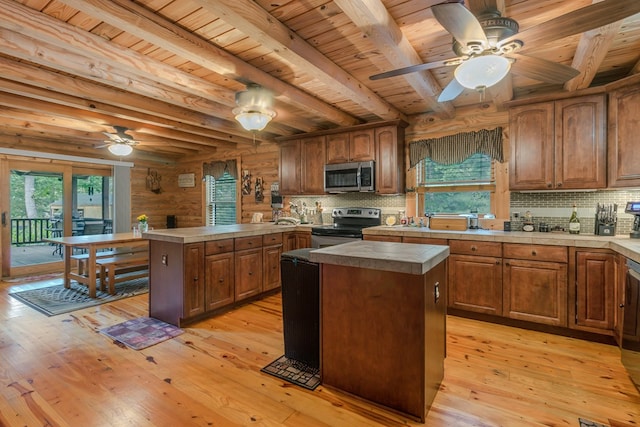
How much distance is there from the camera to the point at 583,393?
200cm

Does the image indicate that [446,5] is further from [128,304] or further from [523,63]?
[128,304]

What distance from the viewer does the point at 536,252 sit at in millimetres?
2896

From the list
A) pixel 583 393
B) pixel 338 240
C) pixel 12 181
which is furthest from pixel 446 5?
pixel 12 181

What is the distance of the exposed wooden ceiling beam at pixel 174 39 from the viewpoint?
179cm

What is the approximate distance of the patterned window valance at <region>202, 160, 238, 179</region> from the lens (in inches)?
241

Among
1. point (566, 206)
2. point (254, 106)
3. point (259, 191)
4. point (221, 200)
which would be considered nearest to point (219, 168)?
point (221, 200)

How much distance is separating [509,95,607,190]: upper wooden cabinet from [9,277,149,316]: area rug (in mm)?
4961

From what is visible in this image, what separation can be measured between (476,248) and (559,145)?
1.29 meters

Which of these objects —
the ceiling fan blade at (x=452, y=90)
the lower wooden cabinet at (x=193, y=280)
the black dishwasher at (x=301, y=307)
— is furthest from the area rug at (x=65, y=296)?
the ceiling fan blade at (x=452, y=90)

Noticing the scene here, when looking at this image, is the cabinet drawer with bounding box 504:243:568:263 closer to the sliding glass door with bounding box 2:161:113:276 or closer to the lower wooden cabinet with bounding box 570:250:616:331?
the lower wooden cabinet with bounding box 570:250:616:331

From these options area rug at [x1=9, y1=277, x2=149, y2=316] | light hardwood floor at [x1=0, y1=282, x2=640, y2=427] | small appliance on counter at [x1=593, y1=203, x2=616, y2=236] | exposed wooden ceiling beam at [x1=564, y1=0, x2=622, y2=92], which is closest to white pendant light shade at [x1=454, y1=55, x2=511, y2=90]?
exposed wooden ceiling beam at [x1=564, y1=0, x2=622, y2=92]

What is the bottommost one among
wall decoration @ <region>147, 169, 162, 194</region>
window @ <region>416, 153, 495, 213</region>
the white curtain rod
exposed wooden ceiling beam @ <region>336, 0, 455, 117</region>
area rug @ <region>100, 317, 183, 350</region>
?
area rug @ <region>100, 317, 183, 350</region>

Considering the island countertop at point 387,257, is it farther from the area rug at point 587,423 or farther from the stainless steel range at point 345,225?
the stainless steel range at point 345,225

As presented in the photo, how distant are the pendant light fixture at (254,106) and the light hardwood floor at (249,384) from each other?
2076mm
